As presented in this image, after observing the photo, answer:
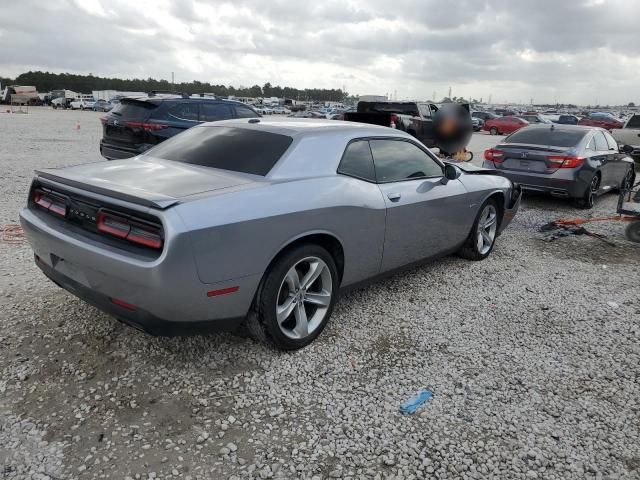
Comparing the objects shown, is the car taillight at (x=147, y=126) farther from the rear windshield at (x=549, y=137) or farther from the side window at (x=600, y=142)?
the side window at (x=600, y=142)

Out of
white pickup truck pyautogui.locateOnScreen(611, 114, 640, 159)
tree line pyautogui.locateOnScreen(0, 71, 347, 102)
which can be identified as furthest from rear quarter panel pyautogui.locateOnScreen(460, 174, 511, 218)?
tree line pyautogui.locateOnScreen(0, 71, 347, 102)

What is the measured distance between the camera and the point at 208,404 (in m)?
2.81

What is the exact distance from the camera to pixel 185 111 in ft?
31.3

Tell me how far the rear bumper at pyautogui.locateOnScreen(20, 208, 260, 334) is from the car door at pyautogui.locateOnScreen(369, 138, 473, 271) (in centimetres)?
150

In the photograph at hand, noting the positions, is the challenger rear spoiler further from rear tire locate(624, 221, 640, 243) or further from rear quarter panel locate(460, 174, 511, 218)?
rear tire locate(624, 221, 640, 243)

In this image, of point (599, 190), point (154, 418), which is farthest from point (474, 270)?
point (599, 190)

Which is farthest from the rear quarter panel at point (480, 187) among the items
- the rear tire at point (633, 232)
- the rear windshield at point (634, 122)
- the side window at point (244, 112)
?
the rear windshield at point (634, 122)

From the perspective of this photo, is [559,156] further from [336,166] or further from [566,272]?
[336,166]

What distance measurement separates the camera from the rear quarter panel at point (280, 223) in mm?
2678

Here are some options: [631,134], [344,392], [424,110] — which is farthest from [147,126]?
[631,134]

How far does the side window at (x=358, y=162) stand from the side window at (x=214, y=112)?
6.71 metres

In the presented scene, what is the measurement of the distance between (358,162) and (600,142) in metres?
7.06

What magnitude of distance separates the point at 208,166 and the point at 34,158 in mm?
10378

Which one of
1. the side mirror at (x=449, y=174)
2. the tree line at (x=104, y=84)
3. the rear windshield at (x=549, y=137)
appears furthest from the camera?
the tree line at (x=104, y=84)
